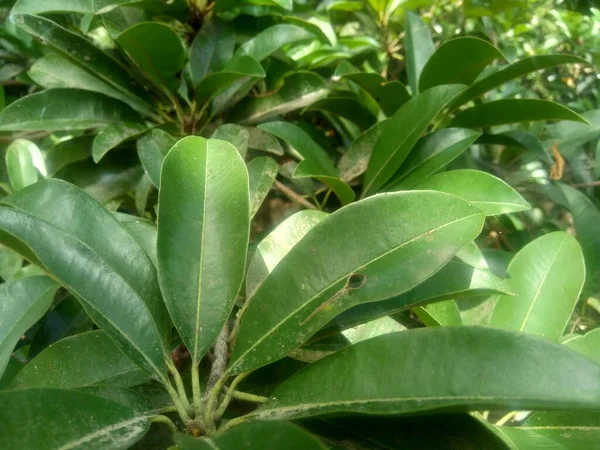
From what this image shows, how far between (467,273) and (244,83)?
0.58 metres

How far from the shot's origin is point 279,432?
36cm

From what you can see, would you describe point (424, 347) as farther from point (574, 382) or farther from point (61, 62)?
point (61, 62)

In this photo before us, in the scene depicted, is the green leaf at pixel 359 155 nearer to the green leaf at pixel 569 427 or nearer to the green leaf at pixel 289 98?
the green leaf at pixel 289 98

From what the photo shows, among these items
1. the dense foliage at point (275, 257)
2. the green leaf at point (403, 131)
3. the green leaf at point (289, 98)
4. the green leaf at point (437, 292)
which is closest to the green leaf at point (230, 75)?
the dense foliage at point (275, 257)

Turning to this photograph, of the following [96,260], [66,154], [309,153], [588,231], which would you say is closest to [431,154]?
[309,153]

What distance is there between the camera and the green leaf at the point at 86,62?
772mm

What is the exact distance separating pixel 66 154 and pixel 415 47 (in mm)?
691

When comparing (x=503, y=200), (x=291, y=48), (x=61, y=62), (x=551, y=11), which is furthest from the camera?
(x=551, y=11)

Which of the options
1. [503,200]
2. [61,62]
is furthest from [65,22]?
[503,200]

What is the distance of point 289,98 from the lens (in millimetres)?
979

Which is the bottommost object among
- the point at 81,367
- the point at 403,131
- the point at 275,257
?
the point at 81,367

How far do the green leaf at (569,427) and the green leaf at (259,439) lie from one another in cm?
32

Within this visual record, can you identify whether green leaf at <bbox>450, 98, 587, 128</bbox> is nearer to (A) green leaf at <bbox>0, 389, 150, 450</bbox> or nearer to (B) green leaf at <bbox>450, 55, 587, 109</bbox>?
(B) green leaf at <bbox>450, 55, 587, 109</bbox>

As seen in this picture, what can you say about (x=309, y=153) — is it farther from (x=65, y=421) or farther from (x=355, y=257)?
(x=65, y=421)
